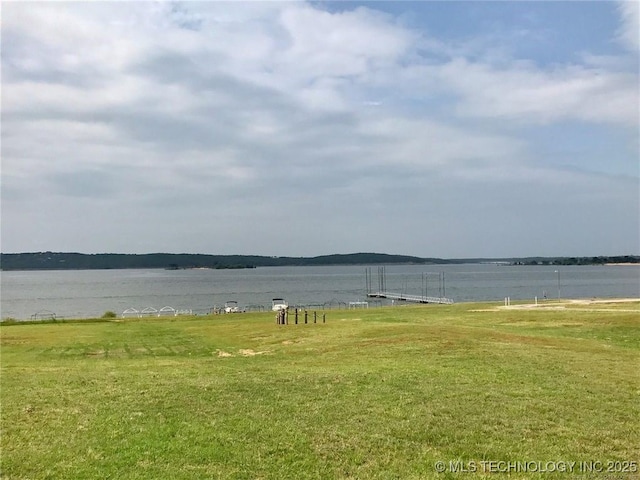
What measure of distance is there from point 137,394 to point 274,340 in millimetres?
14762

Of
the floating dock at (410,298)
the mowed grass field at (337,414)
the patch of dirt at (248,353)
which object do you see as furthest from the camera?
the floating dock at (410,298)

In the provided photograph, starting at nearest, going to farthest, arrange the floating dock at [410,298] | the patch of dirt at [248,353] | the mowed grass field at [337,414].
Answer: the mowed grass field at [337,414] < the patch of dirt at [248,353] < the floating dock at [410,298]

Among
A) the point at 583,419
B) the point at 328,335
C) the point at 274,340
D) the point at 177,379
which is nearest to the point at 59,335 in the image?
the point at 274,340

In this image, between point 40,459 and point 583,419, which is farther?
point 583,419

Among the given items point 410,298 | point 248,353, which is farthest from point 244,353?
point 410,298

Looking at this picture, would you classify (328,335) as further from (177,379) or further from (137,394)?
(137,394)

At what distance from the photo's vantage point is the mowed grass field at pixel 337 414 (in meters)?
8.32

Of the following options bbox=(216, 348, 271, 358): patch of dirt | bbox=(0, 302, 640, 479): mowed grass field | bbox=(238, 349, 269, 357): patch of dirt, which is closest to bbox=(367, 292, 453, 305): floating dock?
bbox=(238, 349, 269, 357): patch of dirt

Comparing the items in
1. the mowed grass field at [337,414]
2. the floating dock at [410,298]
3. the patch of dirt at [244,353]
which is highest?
the mowed grass field at [337,414]

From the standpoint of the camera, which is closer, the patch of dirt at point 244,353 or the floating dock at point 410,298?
the patch of dirt at point 244,353

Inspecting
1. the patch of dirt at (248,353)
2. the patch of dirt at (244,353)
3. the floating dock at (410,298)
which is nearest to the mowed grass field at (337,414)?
the patch of dirt at (248,353)

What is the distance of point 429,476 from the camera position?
25.5ft

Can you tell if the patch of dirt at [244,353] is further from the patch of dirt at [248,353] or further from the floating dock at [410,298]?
the floating dock at [410,298]

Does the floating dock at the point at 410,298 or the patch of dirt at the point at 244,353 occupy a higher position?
the patch of dirt at the point at 244,353
